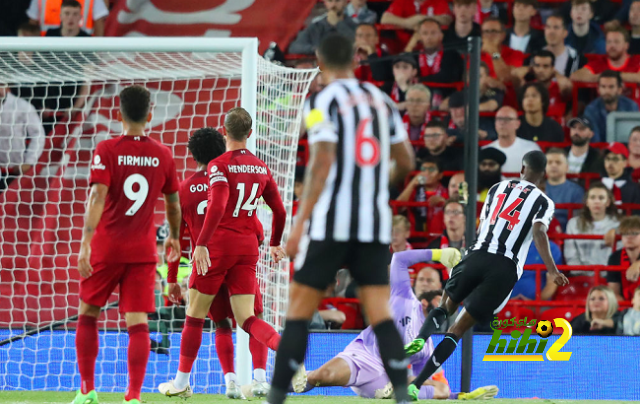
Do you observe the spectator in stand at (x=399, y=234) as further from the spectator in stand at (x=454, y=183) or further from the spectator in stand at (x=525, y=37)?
the spectator in stand at (x=525, y=37)

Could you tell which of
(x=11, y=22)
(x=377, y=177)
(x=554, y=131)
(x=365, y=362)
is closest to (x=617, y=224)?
(x=554, y=131)

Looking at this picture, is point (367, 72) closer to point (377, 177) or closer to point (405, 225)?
point (405, 225)

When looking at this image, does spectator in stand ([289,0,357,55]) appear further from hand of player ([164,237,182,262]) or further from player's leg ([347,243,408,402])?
player's leg ([347,243,408,402])

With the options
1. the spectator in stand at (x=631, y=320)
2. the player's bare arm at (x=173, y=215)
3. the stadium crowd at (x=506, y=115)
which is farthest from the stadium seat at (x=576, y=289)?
the player's bare arm at (x=173, y=215)

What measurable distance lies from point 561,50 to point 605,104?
87 centimetres

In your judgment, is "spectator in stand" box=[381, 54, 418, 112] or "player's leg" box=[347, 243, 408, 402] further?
"spectator in stand" box=[381, 54, 418, 112]

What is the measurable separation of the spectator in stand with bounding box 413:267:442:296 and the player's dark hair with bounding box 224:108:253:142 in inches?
120

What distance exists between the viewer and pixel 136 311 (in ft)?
15.1

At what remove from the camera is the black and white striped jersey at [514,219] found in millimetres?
5949

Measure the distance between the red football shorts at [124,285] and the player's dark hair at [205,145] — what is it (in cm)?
132

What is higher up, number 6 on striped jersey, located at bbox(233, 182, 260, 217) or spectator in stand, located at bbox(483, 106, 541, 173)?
spectator in stand, located at bbox(483, 106, 541, 173)

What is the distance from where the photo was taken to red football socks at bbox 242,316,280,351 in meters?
5.32

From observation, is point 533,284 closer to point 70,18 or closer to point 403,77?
point 403,77

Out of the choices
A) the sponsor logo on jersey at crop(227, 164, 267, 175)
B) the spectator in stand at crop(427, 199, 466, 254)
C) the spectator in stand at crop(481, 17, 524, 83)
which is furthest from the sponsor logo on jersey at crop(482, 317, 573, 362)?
the spectator in stand at crop(481, 17, 524, 83)
